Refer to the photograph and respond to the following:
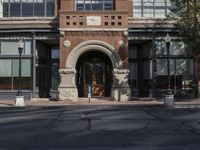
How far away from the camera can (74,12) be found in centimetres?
3097

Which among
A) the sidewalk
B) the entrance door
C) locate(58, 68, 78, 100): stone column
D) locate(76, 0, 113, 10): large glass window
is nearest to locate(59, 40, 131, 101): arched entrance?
locate(58, 68, 78, 100): stone column

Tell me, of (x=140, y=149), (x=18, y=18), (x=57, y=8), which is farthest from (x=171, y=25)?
(x=140, y=149)

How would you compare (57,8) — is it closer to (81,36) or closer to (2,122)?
(81,36)

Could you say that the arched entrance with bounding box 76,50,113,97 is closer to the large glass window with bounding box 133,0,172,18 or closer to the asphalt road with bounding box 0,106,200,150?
the large glass window with bounding box 133,0,172,18

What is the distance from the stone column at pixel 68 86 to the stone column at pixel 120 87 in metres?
2.75

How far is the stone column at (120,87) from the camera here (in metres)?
30.5

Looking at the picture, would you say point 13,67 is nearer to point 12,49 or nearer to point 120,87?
point 12,49

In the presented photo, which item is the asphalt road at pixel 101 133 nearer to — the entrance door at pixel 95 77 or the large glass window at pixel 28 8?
the entrance door at pixel 95 77

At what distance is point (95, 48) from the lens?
1219 inches

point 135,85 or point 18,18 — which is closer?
point 18,18

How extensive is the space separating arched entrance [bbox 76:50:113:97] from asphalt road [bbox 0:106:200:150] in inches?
602

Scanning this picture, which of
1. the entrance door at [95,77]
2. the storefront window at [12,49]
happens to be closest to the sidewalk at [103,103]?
the entrance door at [95,77]

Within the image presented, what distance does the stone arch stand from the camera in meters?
30.8

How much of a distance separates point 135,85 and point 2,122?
19262 millimetres
